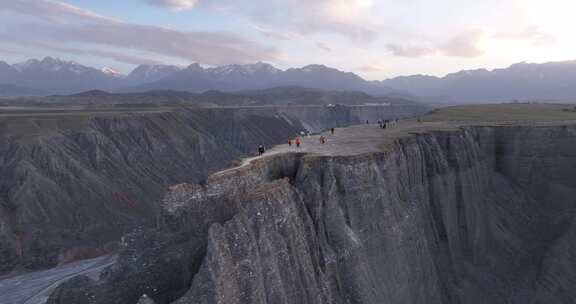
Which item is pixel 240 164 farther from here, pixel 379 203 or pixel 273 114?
pixel 273 114

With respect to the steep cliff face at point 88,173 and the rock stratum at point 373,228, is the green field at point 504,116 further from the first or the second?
the steep cliff face at point 88,173

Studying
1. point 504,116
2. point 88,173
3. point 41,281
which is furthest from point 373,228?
point 88,173

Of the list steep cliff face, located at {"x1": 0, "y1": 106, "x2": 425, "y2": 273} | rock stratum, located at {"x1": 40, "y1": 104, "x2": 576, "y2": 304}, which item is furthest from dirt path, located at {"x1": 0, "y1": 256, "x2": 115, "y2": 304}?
rock stratum, located at {"x1": 40, "y1": 104, "x2": 576, "y2": 304}

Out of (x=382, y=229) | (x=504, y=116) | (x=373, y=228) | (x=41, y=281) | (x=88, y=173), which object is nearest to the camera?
(x=373, y=228)

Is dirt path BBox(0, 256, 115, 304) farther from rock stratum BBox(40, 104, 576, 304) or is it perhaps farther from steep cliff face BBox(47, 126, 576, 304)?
steep cliff face BBox(47, 126, 576, 304)

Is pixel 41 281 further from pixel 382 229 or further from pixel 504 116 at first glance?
pixel 504 116

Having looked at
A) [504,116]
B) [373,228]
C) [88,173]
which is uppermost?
[504,116]
